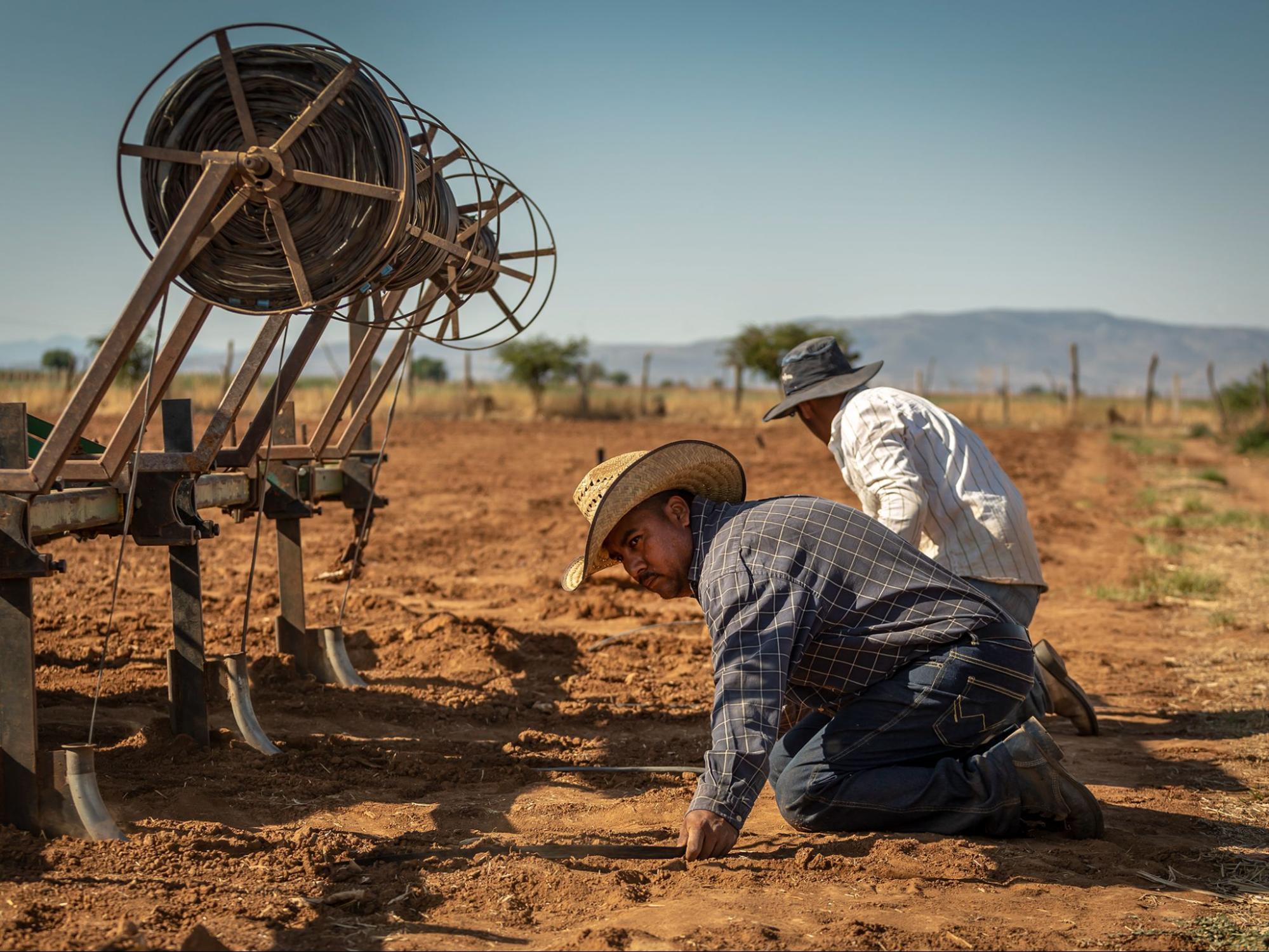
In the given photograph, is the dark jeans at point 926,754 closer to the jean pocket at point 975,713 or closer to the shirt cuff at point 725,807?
the jean pocket at point 975,713

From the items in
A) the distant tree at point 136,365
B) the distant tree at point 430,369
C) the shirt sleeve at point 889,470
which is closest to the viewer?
the shirt sleeve at point 889,470

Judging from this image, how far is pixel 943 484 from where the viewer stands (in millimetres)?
4977

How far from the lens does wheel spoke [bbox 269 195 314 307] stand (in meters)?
3.80

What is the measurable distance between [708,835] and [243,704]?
2.41m

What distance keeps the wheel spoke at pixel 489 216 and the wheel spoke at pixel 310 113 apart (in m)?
1.49

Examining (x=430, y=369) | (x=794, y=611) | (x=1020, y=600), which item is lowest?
(x=1020, y=600)

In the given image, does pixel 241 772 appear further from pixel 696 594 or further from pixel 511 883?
pixel 696 594

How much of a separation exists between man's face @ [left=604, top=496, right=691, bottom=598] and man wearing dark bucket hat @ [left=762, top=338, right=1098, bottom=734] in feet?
5.06

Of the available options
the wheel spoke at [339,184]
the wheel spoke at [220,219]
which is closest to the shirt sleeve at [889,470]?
the wheel spoke at [339,184]

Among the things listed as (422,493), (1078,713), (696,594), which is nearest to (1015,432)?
(422,493)

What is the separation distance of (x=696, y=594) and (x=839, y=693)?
2.03 ft

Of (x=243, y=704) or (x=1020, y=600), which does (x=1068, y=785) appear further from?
(x=243, y=704)

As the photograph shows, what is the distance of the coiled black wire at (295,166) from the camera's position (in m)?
3.96

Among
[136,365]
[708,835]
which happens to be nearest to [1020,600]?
[708,835]
